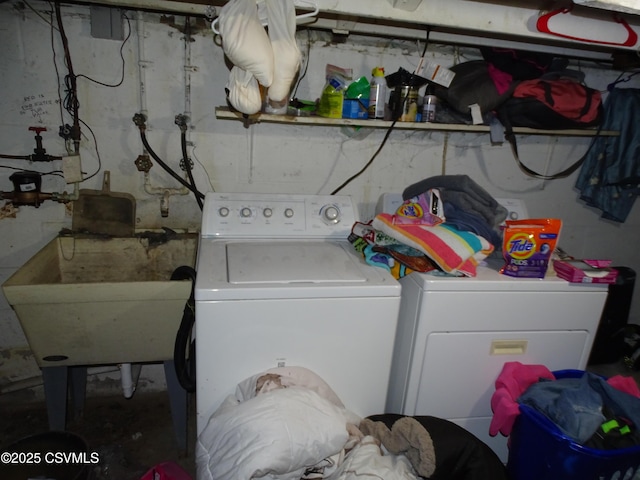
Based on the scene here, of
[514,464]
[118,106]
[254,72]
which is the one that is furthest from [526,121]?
[118,106]

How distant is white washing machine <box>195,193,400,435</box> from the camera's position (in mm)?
1219

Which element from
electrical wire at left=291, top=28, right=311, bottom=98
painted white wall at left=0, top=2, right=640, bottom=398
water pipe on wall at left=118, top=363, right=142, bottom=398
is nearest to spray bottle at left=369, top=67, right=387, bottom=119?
painted white wall at left=0, top=2, right=640, bottom=398

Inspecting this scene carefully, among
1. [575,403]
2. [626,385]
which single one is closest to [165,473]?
[575,403]

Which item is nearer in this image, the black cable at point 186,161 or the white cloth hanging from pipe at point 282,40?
the white cloth hanging from pipe at point 282,40

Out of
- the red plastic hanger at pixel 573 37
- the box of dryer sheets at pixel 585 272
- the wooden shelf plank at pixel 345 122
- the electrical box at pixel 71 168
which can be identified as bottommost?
the box of dryer sheets at pixel 585 272

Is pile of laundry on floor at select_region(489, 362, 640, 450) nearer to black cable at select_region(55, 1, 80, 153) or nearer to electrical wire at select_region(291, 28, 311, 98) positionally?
electrical wire at select_region(291, 28, 311, 98)

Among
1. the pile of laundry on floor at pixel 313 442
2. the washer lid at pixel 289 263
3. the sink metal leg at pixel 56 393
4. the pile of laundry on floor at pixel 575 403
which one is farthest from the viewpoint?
the sink metal leg at pixel 56 393

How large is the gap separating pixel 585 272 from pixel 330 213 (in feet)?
3.36

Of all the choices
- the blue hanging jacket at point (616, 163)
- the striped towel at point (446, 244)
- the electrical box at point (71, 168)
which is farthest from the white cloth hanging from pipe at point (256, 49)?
the blue hanging jacket at point (616, 163)

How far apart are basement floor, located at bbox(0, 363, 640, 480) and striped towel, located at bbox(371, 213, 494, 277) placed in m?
1.42

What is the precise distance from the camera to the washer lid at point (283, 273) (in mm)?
1216

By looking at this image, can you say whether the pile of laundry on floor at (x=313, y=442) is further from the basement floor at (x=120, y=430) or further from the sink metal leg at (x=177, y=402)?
the basement floor at (x=120, y=430)

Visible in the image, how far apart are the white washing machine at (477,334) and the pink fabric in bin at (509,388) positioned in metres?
0.04

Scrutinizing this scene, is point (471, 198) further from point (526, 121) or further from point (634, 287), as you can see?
point (634, 287)
